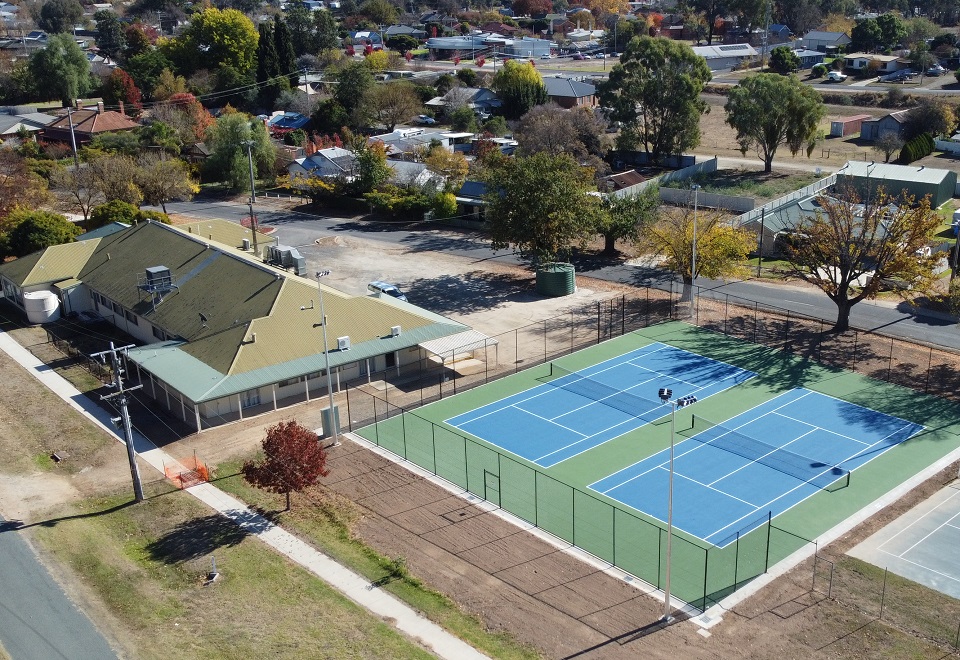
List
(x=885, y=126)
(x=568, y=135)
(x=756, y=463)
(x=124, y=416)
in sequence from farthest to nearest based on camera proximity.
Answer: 1. (x=885, y=126)
2. (x=568, y=135)
3. (x=756, y=463)
4. (x=124, y=416)

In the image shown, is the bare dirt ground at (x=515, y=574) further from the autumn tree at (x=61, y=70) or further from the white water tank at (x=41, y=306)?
the autumn tree at (x=61, y=70)

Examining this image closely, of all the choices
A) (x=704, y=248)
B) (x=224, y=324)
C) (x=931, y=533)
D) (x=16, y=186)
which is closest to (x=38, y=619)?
(x=224, y=324)

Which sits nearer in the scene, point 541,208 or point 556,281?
point 541,208

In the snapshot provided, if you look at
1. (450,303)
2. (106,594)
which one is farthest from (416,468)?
(450,303)

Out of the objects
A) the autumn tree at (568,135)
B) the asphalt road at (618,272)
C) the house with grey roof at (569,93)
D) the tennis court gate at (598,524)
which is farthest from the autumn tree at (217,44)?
the tennis court gate at (598,524)

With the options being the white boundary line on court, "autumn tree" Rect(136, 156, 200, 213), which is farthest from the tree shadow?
"autumn tree" Rect(136, 156, 200, 213)

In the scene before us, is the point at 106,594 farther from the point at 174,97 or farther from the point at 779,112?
the point at 174,97

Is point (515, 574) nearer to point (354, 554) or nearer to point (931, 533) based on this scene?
point (354, 554)
